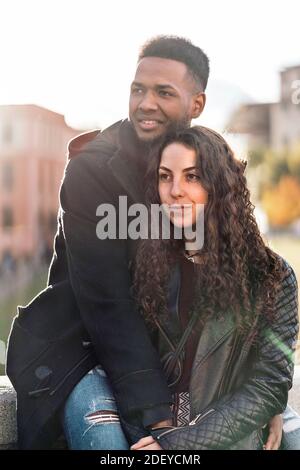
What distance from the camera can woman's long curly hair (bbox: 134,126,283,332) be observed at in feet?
8.80

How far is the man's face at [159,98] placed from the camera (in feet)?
9.64

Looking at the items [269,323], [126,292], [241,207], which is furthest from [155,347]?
[241,207]

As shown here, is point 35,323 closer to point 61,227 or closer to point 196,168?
point 61,227

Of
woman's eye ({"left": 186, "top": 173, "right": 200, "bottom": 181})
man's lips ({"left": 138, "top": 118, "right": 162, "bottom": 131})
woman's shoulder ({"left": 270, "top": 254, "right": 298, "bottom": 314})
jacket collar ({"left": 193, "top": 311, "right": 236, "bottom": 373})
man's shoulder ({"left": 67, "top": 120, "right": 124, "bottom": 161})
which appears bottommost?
jacket collar ({"left": 193, "top": 311, "right": 236, "bottom": 373})

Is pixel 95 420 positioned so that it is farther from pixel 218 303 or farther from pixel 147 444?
pixel 218 303

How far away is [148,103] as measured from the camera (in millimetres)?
2934

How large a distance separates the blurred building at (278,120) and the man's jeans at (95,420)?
79530 mm

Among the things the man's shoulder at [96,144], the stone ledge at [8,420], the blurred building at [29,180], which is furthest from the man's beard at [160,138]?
the blurred building at [29,180]

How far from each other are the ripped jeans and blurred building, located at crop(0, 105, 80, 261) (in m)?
47.7

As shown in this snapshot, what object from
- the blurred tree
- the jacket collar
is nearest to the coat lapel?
the jacket collar

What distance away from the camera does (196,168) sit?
2682mm

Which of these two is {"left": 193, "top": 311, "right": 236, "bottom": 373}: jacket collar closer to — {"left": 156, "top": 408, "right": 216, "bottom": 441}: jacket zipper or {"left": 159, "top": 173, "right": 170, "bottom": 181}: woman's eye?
{"left": 156, "top": 408, "right": 216, "bottom": 441}: jacket zipper

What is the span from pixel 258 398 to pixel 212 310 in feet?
1.08
